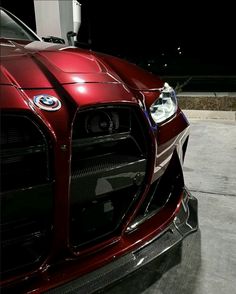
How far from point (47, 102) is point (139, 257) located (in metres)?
0.69

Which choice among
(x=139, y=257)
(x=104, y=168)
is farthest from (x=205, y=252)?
(x=104, y=168)

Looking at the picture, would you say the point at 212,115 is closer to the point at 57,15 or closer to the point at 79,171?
the point at 57,15

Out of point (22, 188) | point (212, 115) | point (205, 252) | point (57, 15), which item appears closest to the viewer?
point (22, 188)

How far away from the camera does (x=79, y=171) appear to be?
1.05 metres

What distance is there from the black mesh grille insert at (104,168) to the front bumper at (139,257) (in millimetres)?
120

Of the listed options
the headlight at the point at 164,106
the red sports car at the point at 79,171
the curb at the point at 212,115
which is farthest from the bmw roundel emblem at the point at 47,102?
the curb at the point at 212,115

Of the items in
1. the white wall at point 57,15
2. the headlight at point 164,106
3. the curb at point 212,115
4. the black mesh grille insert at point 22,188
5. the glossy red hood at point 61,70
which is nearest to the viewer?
the black mesh grille insert at point 22,188

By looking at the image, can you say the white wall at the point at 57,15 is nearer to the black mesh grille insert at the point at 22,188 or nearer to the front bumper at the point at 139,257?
the front bumper at the point at 139,257

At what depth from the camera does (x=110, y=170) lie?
111cm

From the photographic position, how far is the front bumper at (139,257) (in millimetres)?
1096

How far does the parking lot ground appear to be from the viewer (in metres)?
1.47

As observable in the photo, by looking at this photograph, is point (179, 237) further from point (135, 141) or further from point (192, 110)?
point (192, 110)

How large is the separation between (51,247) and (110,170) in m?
0.32

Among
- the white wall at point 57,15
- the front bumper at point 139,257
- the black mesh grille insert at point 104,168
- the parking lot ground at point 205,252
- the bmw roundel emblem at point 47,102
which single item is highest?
the white wall at point 57,15
